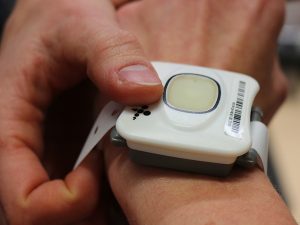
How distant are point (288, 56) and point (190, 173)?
125 cm

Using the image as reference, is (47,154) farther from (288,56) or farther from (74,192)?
(288,56)

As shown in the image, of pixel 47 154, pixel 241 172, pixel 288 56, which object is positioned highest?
pixel 241 172

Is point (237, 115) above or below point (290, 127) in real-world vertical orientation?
above

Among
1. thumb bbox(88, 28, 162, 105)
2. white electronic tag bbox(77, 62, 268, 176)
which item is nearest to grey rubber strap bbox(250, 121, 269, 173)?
white electronic tag bbox(77, 62, 268, 176)

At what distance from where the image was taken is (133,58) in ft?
1.80

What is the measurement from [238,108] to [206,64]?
20 centimetres

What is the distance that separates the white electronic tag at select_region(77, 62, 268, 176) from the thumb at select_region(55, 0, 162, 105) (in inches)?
0.8

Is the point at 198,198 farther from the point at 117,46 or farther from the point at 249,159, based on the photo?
the point at 117,46

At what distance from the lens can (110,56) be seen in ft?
1.83

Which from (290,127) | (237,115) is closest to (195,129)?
(237,115)

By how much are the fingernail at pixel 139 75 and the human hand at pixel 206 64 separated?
10 centimetres

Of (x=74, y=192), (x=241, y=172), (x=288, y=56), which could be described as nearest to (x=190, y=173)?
(x=241, y=172)

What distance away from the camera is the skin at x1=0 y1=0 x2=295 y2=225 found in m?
0.50

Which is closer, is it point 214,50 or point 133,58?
point 133,58
